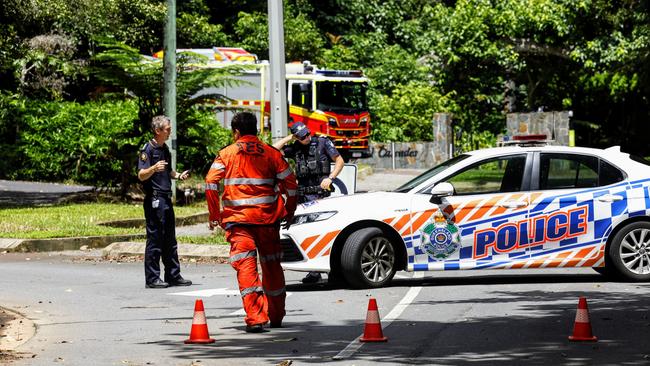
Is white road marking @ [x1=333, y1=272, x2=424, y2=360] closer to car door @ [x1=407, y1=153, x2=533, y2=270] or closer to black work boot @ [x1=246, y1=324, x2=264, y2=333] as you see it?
car door @ [x1=407, y1=153, x2=533, y2=270]

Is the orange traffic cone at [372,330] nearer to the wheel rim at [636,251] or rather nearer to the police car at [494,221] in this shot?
the police car at [494,221]

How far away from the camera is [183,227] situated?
23.0m

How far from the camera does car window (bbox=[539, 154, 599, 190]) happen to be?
14.6m

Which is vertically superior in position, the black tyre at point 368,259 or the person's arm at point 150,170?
the person's arm at point 150,170

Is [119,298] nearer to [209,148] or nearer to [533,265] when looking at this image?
[533,265]

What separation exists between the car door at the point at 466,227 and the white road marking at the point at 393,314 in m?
0.43

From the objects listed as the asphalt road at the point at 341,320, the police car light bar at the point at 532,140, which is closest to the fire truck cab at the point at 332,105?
the asphalt road at the point at 341,320

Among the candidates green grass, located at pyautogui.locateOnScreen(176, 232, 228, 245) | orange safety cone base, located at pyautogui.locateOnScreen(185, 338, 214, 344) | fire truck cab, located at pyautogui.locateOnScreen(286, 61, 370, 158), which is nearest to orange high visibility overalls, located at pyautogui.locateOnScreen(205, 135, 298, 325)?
orange safety cone base, located at pyautogui.locateOnScreen(185, 338, 214, 344)

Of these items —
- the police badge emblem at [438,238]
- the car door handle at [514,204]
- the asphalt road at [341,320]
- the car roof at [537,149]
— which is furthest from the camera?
the car roof at [537,149]

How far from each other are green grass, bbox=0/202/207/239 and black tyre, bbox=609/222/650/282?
868 centimetres

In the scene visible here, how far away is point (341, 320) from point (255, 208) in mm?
1316

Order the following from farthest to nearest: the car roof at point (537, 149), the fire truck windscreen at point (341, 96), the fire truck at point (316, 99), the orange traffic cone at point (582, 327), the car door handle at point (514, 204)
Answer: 1. the fire truck windscreen at point (341, 96)
2. the fire truck at point (316, 99)
3. the car roof at point (537, 149)
4. the car door handle at point (514, 204)
5. the orange traffic cone at point (582, 327)

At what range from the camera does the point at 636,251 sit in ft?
47.7

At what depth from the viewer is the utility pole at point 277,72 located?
19781 mm
